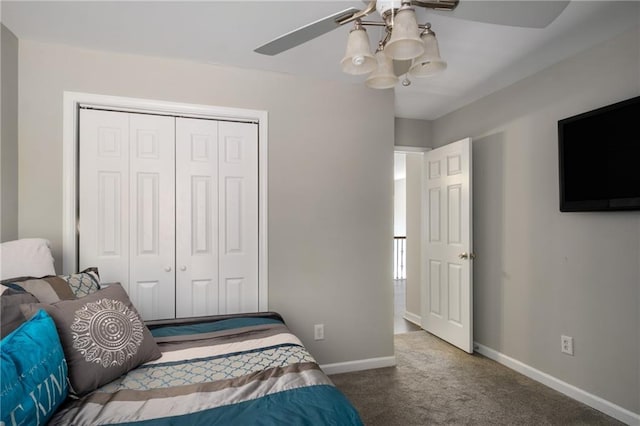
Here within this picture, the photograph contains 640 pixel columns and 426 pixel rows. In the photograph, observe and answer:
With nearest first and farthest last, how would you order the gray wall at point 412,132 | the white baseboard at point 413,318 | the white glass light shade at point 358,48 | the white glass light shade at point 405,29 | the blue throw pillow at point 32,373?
the blue throw pillow at point 32,373 → the white glass light shade at point 405,29 → the white glass light shade at point 358,48 → the gray wall at point 412,132 → the white baseboard at point 413,318

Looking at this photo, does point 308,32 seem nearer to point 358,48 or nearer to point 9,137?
point 358,48

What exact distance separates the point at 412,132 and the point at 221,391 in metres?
3.49

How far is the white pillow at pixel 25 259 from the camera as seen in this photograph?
165 cm

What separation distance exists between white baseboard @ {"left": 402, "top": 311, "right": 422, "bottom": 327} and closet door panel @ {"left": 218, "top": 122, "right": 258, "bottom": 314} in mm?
2352

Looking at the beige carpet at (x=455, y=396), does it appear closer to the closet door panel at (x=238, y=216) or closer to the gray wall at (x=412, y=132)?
the closet door panel at (x=238, y=216)

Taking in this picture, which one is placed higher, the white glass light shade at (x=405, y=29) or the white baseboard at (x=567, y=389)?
the white glass light shade at (x=405, y=29)

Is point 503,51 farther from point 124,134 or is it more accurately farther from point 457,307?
point 124,134

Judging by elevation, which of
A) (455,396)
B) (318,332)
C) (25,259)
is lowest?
(455,396)

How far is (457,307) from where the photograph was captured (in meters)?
3.43

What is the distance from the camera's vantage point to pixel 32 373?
1017 millimetres

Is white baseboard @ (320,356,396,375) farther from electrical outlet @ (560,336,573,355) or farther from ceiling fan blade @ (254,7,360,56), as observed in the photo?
ceiling fan blade @ (254,7,360,56)

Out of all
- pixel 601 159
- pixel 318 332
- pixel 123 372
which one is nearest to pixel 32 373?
pixel 123 372

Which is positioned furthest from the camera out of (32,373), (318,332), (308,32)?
(318,332)

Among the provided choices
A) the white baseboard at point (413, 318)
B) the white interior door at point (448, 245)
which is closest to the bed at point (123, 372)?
the white interior door at point (448, 245)
